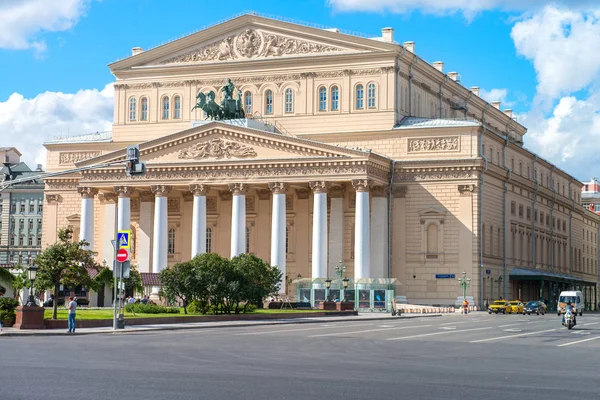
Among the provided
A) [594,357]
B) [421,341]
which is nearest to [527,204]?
[421,341]

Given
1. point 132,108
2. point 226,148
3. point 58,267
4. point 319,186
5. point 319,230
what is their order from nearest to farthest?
point 58,267, point 319,230, point 319,186, point 226,148, point 132,108

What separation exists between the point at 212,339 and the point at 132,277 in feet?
126

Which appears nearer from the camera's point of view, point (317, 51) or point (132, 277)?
point (132, 277)

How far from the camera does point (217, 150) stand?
90.1 metres

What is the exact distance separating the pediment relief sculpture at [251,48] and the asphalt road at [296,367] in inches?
2097

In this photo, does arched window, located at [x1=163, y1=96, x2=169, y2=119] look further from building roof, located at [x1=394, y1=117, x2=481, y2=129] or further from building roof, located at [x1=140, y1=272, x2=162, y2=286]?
building roof, located at [x1=394, y1=117, x2=481, y2=129]

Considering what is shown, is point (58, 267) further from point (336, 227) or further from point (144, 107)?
point (144, 107)

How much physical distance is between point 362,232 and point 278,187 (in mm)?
8362

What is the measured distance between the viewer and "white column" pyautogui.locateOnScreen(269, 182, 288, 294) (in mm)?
87062

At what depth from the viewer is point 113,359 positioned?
28453mm

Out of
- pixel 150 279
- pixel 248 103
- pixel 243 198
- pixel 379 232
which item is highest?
pixel 248 103

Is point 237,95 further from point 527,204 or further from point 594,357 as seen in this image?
point 594,357

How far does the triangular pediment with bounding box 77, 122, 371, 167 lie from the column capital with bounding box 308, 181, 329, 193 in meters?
2.09

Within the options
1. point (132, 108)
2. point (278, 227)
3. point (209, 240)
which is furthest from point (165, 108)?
point (278, 227)
